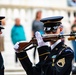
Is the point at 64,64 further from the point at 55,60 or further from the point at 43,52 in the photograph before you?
the point at 43,52

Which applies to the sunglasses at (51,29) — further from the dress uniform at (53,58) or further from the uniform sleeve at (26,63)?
the uniform sleeve at (26,63)

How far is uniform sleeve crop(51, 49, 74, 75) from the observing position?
548 cm

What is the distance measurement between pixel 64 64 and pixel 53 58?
15 centimetres

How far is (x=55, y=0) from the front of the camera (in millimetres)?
17922

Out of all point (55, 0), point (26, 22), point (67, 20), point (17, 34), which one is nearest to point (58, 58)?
point (17, 34)

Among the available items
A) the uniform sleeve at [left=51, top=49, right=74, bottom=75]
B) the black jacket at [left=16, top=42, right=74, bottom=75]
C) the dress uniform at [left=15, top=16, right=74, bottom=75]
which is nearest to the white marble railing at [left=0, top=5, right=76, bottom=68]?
the dress uniform at [left=15, top=16, right=74, bottom=75]

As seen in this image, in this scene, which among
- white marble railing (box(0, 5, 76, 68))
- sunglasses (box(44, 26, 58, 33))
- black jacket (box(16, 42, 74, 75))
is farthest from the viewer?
white marble railing (box(0, 5, 76, 68))

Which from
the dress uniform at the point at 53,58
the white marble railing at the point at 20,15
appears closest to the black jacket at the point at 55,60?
the dress uniform at the point at 53,58

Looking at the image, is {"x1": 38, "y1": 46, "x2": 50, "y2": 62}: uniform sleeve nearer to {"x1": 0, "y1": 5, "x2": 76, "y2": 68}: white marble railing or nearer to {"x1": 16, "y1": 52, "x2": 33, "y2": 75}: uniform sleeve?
{"x1": 16, "y1": 52, "x2": 33, "y2": 75}: uniform sleeve

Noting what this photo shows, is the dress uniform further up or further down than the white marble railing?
further up

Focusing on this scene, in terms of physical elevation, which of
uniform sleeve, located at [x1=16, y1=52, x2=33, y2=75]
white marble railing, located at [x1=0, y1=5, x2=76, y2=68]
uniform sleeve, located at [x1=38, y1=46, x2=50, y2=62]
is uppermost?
uniform sleeve, located at [x1=38, y1=46, x2=50, y2=62]

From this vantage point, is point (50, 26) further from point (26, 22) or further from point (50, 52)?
point (26, 22)

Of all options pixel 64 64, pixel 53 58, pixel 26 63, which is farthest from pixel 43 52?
pixel 26 63

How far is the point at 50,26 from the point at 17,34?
6.41 m
